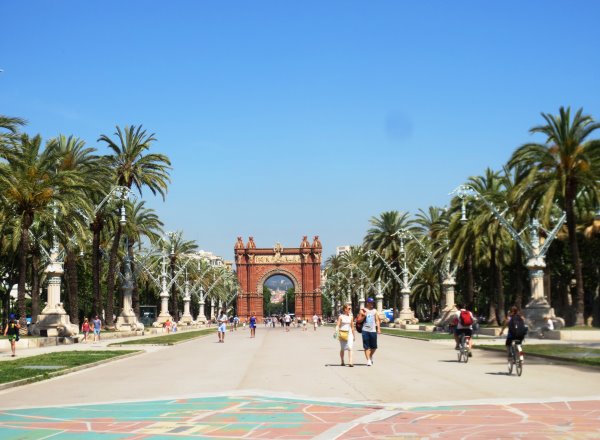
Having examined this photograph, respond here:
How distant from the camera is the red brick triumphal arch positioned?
5591 inches

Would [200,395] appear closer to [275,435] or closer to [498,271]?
[275,435]

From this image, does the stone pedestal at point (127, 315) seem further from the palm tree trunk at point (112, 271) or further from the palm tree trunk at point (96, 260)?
the palm tree trunk at point (96, 260)

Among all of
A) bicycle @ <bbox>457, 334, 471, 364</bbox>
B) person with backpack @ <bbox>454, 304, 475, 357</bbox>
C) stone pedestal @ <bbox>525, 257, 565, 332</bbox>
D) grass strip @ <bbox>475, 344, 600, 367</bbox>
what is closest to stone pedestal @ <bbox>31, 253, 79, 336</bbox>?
stone pedestal @ <bbox>525, 257, 565, 332</bbox>

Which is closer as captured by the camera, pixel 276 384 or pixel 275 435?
pixel 275 435

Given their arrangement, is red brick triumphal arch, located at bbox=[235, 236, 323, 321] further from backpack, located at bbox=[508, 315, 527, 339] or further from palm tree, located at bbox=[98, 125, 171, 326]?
backpack, located at bbox=[508, 315, 527, 339]

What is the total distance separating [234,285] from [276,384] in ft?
442

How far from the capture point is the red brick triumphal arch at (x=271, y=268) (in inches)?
5591

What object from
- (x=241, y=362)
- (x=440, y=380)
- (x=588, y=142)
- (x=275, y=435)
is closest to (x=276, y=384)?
(x=440, y=380)

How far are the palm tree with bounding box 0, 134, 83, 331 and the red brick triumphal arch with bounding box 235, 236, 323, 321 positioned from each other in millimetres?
102665

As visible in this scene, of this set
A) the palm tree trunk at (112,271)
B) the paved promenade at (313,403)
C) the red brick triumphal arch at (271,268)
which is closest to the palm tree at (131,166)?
the palm tree trunk at (112,271)

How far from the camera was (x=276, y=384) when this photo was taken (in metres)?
15.5

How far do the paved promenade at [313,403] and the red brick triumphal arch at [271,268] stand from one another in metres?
122

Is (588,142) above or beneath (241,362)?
above

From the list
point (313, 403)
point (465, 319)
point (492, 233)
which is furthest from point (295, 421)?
point (492, 233)
